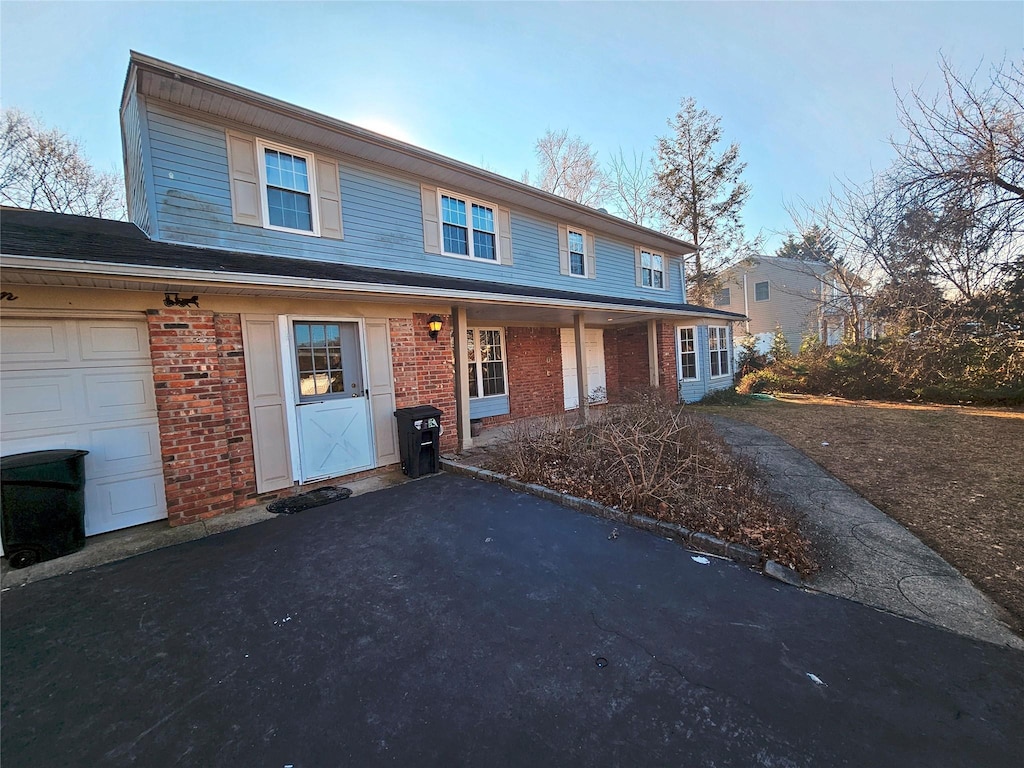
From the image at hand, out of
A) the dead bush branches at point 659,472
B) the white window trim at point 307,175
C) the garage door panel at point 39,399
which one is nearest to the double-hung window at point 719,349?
the dead bush branches at point 659,472

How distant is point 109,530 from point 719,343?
15.8 m

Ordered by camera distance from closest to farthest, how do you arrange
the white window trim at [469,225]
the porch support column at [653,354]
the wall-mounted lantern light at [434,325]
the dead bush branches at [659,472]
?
the dead bush branches at [659,472]
the wall-mounted lantern light at [434,325]
the white window trim at [469,225]
the porch support column at [653,354]

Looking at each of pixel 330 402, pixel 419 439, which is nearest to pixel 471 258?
pixel 419 439

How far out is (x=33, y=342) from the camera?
162 inches

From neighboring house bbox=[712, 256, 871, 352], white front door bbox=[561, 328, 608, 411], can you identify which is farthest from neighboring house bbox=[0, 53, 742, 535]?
neighboring house bbox=[712, 256, 871, 352]

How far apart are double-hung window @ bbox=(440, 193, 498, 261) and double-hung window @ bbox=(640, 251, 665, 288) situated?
618 centimetres

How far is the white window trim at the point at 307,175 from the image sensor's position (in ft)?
19.5

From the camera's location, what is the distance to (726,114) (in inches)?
754

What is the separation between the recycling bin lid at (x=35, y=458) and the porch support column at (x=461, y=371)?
477 centimetres

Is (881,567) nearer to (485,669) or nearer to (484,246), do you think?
(485,669)

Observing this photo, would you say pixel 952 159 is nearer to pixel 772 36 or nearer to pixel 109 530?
pixel 772 36

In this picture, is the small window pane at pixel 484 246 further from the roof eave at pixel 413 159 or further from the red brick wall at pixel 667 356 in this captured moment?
the red brick wall at pixel 667 356

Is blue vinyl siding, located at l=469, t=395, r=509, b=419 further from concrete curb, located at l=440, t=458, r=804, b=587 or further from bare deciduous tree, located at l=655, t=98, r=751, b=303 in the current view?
bare deciduous tree, located at l=655, t=98, r=751, b=303

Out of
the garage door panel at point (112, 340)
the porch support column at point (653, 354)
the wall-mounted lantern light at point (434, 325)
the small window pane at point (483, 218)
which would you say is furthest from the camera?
the porch support column at point (653, 354)
